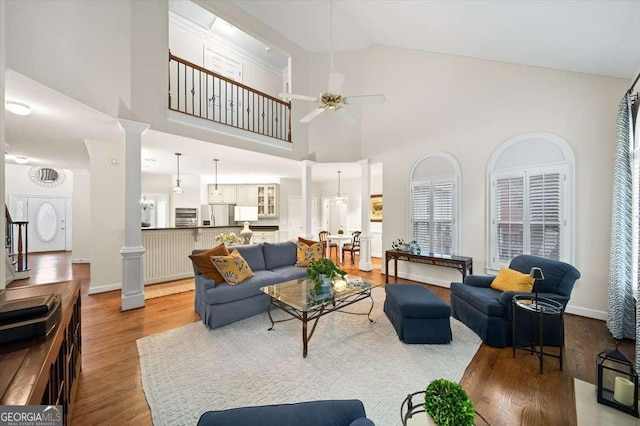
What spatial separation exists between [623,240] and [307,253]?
3930mm

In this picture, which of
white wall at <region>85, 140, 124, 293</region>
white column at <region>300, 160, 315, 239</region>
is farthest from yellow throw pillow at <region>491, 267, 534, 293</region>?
white wall at <region>85, 140, 124, 293</region>

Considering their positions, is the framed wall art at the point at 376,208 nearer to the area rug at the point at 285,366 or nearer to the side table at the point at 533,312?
the area rug at the point at 285,366

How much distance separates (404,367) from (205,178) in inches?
299

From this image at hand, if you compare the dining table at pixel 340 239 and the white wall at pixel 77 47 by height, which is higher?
the white wall at pixel 77 47

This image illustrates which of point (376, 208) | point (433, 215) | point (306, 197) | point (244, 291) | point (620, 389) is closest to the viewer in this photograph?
point (620, 389)

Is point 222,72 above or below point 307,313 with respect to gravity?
above

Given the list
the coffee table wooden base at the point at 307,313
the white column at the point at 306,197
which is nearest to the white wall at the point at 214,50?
the white column at the point at 306,197

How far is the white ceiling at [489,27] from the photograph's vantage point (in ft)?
7.97

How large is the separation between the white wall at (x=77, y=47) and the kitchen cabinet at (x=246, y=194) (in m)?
4.77

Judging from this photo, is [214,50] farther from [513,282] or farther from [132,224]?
[513,282]

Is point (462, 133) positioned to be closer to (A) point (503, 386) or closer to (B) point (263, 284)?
(A) point (503, 386)

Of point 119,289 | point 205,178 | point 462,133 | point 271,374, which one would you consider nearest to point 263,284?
point 271,374

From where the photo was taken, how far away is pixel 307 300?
2.69m

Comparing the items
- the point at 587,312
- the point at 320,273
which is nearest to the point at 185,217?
the point at 320,273
